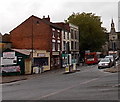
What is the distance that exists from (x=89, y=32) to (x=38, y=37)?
30787 mm

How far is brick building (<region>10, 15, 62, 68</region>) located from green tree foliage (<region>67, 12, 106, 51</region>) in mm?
25938

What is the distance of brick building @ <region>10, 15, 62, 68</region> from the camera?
207ft

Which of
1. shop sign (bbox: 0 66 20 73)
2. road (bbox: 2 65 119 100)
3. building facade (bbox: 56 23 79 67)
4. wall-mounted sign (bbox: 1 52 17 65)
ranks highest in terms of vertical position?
building facade (bbox: 56 23 79 67)

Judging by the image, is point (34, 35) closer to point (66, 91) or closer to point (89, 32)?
point (89, 32)

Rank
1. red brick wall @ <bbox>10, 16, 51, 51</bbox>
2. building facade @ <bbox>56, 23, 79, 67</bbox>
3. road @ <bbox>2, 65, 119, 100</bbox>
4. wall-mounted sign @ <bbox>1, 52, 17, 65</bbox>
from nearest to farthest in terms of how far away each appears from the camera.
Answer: road @ <bbox>2, 65, 119, 100</bbox>, wall-mounted sign @ <bbox>1, 52, 17, 65</bbox>, red brick wall @ <bbox>10, 16, 51, 51</bbox>, building facade @ <bbox>56, 23, 79, 67</bbox>

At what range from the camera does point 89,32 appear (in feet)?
303

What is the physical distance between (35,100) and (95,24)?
79.1 meters

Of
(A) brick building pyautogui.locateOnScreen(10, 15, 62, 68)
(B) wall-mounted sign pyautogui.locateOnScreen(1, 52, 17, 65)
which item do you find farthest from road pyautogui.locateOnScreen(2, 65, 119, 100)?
(A) brick building pyautogui.locateOnScreen(10, 15, 62, 68)

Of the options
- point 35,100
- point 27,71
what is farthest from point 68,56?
point 35,100

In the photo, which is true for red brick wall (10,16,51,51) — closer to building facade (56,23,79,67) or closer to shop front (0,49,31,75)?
building facade (56,23,79,67)

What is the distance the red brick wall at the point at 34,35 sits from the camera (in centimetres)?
6337

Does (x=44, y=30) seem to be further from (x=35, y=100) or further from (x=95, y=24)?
(x=35, y=100)

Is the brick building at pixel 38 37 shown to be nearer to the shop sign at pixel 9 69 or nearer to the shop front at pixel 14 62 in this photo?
the shop front at pixel 14 62

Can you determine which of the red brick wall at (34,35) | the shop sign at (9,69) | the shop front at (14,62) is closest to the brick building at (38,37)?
the red brick wall at (34,35)
